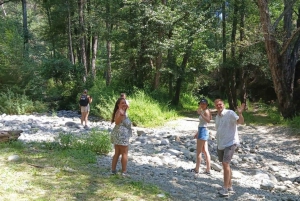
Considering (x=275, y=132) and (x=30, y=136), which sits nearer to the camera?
(x=30, y=136)

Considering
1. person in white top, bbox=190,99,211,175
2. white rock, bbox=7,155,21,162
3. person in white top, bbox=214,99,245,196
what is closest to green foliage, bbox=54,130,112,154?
white rock, bbox=7,155,21,162

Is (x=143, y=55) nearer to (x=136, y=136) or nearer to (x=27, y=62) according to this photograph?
(x=27, y=62)

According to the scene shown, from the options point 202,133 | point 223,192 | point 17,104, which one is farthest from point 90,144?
point 17,104

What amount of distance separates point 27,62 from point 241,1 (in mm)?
12872

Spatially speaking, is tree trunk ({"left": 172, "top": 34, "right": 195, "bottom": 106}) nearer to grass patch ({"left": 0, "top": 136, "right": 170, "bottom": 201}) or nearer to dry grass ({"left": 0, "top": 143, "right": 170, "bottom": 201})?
grass patch ({"left": 0, "top": 136, "right": 170, "bottom": 201})

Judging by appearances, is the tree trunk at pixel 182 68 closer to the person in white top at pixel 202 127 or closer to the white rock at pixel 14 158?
the person in white top at pixel 202 127

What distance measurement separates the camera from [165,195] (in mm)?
4758

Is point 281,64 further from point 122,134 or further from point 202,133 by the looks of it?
point 122,134

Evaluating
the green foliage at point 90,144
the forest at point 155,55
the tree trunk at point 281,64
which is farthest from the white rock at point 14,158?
the tree trunk at point 281,64

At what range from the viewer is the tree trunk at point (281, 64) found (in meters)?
12.2

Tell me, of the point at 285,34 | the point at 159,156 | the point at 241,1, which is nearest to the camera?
the point at 159,156

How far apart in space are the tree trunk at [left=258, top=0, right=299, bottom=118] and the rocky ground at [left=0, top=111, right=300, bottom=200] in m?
1.86

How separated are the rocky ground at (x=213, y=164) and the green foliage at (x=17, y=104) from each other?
15.0ft

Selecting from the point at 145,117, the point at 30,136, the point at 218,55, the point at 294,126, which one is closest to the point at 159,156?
the point at 30,136
